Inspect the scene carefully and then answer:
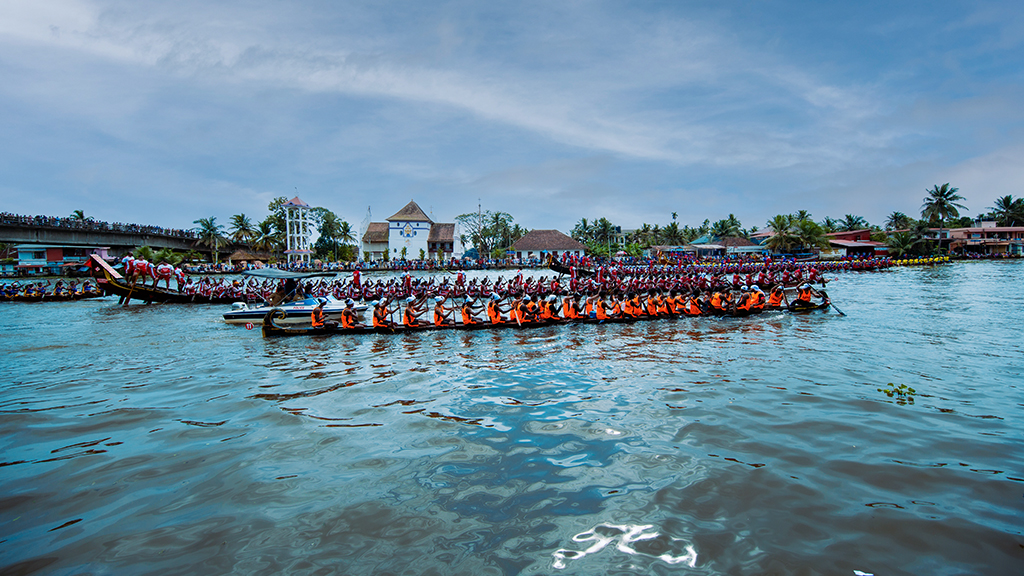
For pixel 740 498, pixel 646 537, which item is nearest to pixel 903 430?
pixel 740 498

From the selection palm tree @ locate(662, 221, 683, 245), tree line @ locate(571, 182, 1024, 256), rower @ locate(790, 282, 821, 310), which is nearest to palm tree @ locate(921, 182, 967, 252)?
tree line @ locate(571, 182, 1024, 256)

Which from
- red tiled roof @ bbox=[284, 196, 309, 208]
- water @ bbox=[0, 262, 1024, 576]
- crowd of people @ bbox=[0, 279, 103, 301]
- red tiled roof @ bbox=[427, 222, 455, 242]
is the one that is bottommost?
water @ bbox=[0, 262, 1024, 576]

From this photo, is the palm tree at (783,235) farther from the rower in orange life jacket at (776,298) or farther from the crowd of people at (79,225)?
the crowd of people at (79,225)

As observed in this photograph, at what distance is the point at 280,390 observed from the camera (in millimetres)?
10039

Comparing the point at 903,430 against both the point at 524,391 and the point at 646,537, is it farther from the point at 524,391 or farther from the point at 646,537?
the point at 524,391

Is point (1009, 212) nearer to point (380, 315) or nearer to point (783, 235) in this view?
point (783, 235)

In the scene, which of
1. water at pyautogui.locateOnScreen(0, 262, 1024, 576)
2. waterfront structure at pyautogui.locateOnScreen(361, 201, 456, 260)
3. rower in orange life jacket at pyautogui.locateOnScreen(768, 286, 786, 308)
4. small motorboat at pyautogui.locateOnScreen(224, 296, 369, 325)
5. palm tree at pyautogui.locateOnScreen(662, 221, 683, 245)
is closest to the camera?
water at pyautogui.locateOnScreen(0, 262, 1024, 576)

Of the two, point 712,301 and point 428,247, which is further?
point 428,247

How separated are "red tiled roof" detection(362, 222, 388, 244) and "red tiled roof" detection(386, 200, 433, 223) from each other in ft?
11.5

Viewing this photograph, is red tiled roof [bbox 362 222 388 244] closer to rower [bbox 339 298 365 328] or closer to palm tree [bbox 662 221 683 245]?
palm tree [bbox 662 221 683 245]

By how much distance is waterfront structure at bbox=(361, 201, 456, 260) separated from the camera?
6938 centimetres

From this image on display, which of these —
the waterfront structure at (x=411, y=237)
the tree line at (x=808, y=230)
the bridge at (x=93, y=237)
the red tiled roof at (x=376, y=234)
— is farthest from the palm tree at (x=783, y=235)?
the bridge at (x=93, y=237)

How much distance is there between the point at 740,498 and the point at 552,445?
2.49m

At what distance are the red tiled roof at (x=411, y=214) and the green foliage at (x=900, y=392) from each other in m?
65.0
